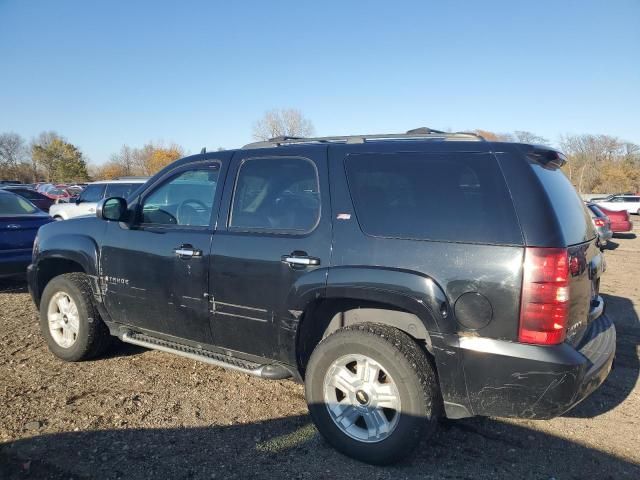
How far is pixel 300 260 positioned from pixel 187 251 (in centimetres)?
103

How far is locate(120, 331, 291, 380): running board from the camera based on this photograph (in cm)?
331

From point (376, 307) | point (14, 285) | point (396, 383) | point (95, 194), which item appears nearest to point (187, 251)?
point (376, 307)

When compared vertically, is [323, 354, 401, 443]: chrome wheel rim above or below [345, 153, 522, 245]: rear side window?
below

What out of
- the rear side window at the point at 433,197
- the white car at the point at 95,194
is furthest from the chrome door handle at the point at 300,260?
the white car at the point at 95,194

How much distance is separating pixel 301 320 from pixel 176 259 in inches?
46.9

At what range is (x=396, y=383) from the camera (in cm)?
278

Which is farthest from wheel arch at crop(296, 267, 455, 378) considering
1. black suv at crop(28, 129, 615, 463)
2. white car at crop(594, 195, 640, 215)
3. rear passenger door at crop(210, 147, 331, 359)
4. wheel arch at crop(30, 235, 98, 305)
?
white car at crop(594, 195, 640, 215)

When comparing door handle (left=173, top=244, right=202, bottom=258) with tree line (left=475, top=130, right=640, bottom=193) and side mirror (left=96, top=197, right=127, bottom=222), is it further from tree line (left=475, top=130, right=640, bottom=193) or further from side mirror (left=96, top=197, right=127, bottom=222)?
tree line (left=475, top=130, right=640, bottom=193)

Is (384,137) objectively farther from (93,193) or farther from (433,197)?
(93,193)

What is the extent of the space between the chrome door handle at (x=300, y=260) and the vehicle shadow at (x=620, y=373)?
2334 mm

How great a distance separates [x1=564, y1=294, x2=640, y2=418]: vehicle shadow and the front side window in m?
3.23

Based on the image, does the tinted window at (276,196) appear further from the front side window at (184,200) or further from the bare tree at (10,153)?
the bare tree at (10,153)

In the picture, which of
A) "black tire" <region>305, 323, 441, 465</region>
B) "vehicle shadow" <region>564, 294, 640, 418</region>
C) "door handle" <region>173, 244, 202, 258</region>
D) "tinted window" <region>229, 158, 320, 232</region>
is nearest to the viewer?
"black tire" <region>305, 323, 441, 465</region>

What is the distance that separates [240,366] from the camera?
3.43m
